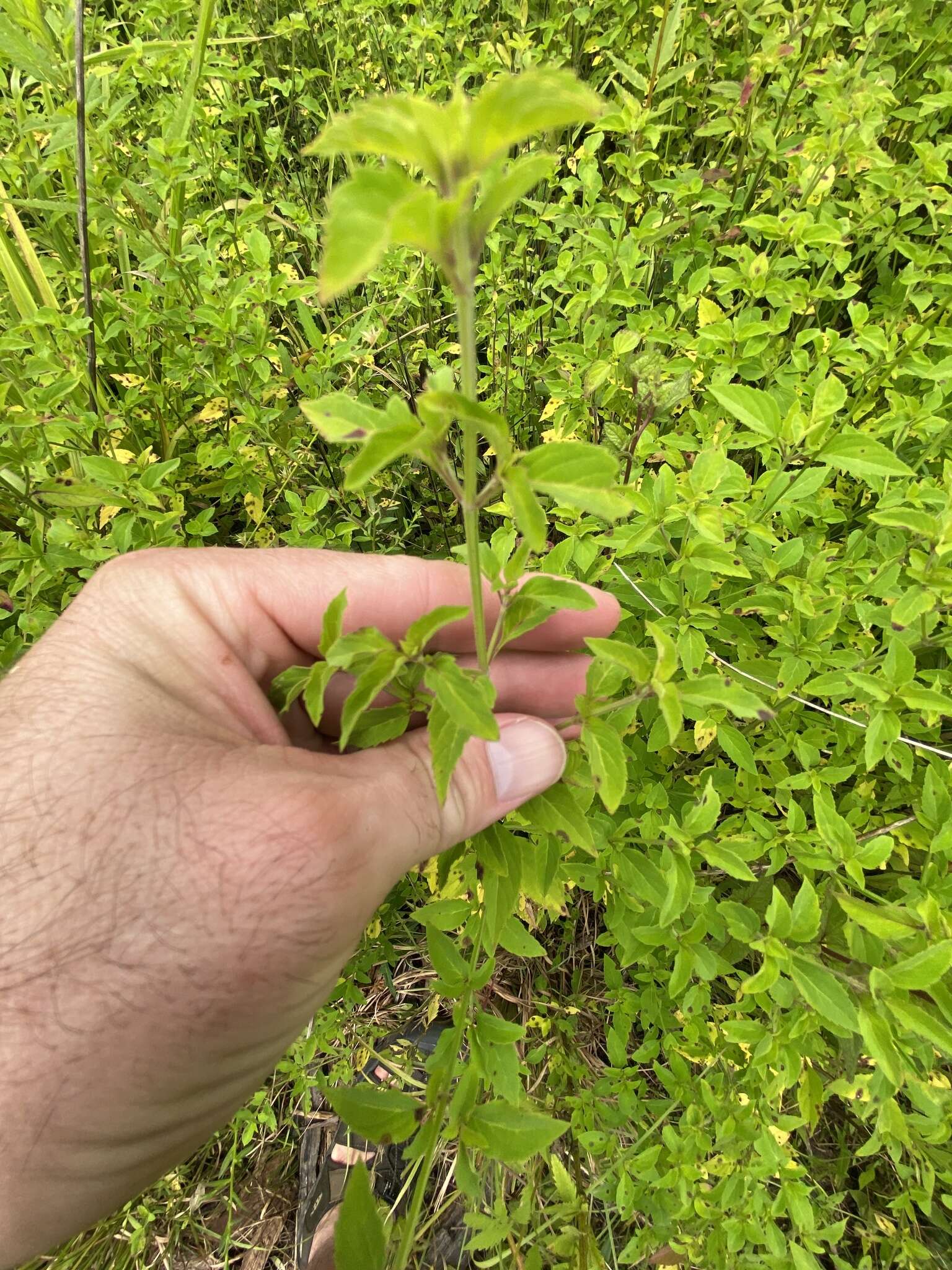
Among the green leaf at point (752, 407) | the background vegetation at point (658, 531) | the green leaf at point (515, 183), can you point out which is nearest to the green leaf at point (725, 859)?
the background vegetation at point (658, 531)

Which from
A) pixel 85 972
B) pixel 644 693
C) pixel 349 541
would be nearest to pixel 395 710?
pixel 644 693

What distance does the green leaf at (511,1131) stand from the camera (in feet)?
3.37

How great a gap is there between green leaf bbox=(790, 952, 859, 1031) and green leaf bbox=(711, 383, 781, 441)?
96 cm

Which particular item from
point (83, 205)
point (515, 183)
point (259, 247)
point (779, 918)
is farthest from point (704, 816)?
point (83, 205)

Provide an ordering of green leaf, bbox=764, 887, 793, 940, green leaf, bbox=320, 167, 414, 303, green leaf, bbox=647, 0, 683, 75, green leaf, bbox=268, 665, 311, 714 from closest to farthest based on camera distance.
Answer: green leaf, bbox=320, 167, 414, 303
green leaf, bbox=268, 665, 311, 714
green leaf, bbox=764, 887, 793, 940
green leaf, bbox=647, 0, 683, 75

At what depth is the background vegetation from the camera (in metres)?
1.38

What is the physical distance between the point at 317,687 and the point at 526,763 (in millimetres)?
417

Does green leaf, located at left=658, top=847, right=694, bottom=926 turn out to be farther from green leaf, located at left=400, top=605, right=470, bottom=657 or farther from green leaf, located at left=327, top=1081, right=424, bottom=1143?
green leaf, located at left=400, top=605, right=470, bottom=657

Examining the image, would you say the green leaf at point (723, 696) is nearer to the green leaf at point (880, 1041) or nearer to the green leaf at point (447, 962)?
the green leaf at point (880, 1041)

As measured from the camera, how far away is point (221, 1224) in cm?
214

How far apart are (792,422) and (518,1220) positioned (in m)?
1.76

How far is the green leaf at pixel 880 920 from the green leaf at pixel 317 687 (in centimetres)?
87

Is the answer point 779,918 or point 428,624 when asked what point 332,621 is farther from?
point 779,918

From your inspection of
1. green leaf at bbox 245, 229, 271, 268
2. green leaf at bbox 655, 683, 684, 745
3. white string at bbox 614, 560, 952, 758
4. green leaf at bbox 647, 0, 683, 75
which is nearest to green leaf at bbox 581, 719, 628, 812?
green leaf at bbox 655, 683, 684, 745
